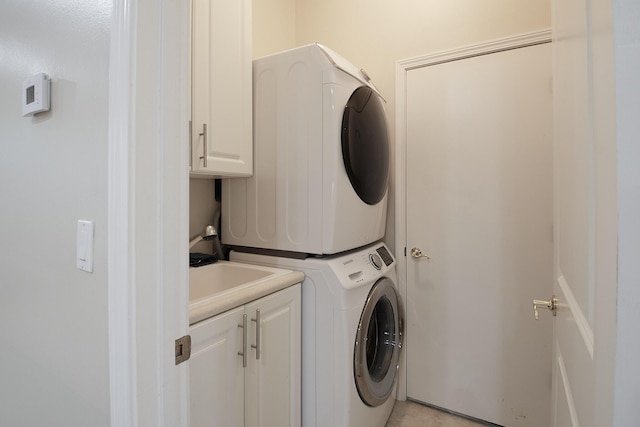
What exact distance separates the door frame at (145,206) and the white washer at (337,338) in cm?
77

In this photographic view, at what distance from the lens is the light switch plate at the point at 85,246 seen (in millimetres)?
683

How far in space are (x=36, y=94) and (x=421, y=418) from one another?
2.28 metres

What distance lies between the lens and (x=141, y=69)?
0.60 meters

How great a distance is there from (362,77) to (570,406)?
150 centimetres

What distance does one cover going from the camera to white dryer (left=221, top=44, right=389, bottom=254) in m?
1.41

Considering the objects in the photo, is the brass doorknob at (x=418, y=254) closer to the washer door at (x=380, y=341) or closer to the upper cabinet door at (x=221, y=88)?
the washer door at (x=380, y=341)

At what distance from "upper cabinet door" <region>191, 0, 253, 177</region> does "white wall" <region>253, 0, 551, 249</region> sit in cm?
65

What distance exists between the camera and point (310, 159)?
144cm

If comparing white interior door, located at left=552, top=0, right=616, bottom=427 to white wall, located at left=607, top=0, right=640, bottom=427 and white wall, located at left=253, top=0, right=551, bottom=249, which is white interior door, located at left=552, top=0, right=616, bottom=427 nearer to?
white wall, located at left=607, top=0, right=640, bottom=427

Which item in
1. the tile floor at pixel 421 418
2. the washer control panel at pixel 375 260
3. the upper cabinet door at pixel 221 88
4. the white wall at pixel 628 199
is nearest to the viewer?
the white wall at pixel 628 199

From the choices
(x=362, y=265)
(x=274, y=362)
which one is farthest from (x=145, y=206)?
(x=362, y=265)

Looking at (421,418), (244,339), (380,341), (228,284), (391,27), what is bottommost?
(421,418)

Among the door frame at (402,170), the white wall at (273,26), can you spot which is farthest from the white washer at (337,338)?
the white wall at (273,26)

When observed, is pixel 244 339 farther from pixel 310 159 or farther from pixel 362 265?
pixel 310 159
